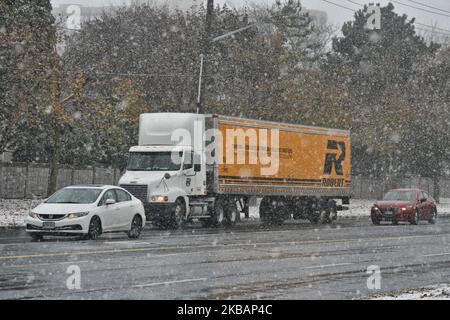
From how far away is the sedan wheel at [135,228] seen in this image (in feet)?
81.6

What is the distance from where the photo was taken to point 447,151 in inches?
2672

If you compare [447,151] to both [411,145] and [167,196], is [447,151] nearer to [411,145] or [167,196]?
[411,145]

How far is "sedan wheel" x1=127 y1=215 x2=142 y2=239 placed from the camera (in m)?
24.9

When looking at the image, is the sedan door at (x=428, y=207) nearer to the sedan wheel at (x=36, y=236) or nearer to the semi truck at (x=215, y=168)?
the semi truck at (x=215, y=168)

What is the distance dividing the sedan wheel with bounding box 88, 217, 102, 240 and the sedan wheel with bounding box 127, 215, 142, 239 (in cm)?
154

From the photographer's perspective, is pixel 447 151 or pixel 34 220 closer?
pixel 34 220

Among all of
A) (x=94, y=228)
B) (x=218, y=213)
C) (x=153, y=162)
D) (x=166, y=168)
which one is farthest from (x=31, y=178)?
(x=94, y=228)

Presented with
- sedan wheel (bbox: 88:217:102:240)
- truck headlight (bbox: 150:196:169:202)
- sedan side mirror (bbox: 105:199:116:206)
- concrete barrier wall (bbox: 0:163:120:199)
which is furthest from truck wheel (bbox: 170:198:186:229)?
concrete barrier wall (bbox: 0:163:120:199)

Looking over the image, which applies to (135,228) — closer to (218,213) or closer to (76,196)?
(76,196)

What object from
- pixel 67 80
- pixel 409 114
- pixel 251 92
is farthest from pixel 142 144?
pixel 409 114

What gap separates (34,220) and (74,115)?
1932 cm

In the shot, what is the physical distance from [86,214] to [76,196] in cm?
133

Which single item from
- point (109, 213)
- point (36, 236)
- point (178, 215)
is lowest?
point (36, 236)

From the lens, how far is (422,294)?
1318 centimetres
